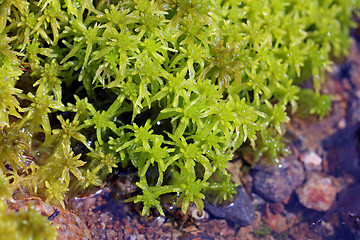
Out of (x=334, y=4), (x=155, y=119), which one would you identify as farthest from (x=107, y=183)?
(x=334, y=4)

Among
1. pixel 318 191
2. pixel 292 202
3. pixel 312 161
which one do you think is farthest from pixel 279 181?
pixel 312 161

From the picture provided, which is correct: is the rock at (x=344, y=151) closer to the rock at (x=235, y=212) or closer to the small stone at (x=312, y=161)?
the small stone at (x=312, y=161)

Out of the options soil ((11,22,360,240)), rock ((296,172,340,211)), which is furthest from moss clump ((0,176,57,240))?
rock ((296,172,340,211))

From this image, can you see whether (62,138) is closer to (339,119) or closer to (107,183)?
(107,183)

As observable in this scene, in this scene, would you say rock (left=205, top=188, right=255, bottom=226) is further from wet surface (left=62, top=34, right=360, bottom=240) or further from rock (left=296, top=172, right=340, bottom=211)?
rock (left=296, top=172, right=340, bottom=211)

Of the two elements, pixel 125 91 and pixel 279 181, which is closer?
pixel 125 91

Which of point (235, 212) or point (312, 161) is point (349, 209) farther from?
point (235, 212)
